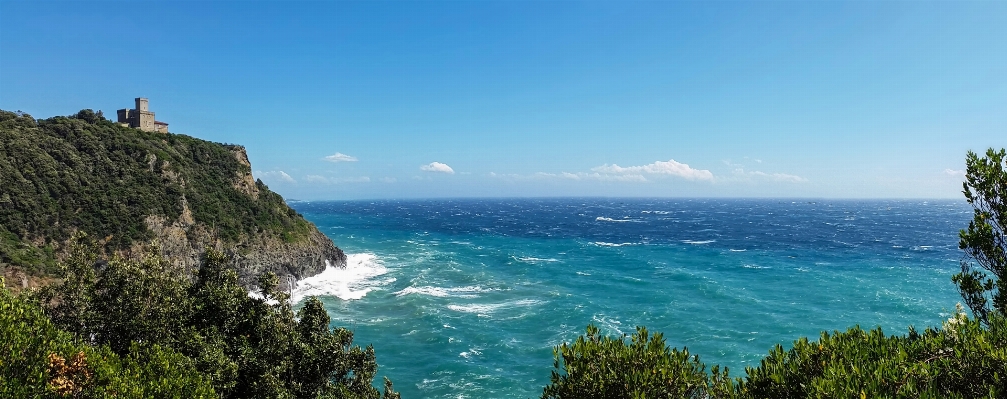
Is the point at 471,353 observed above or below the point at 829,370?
below

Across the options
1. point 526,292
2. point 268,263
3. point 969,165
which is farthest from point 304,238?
point 969,165

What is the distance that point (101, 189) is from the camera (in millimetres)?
57594

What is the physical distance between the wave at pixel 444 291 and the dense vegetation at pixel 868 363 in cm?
5172

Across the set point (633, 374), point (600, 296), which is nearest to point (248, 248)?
point (600, 296)

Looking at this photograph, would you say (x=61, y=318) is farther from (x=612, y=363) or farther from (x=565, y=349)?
(x=612, y=363)

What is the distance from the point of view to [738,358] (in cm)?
4125

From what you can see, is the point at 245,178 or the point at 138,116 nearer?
the point at 138,116

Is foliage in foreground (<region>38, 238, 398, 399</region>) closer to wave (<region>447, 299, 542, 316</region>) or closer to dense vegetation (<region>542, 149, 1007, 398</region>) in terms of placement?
dense vegetation (<region>542, 149, 1007, 398</region>)

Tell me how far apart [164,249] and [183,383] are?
174 feet

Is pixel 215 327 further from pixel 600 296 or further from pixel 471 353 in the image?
pixel 600 296

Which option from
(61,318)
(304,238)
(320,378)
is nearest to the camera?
(61,318)

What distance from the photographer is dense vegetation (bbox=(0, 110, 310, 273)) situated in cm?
4854

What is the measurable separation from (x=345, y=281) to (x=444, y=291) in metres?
17.0

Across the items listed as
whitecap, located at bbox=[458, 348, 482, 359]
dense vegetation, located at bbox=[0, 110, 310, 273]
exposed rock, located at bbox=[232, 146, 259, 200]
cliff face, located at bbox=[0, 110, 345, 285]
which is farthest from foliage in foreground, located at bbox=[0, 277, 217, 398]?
exposed rock, located at bbox=[232, 146, 259, 200]
